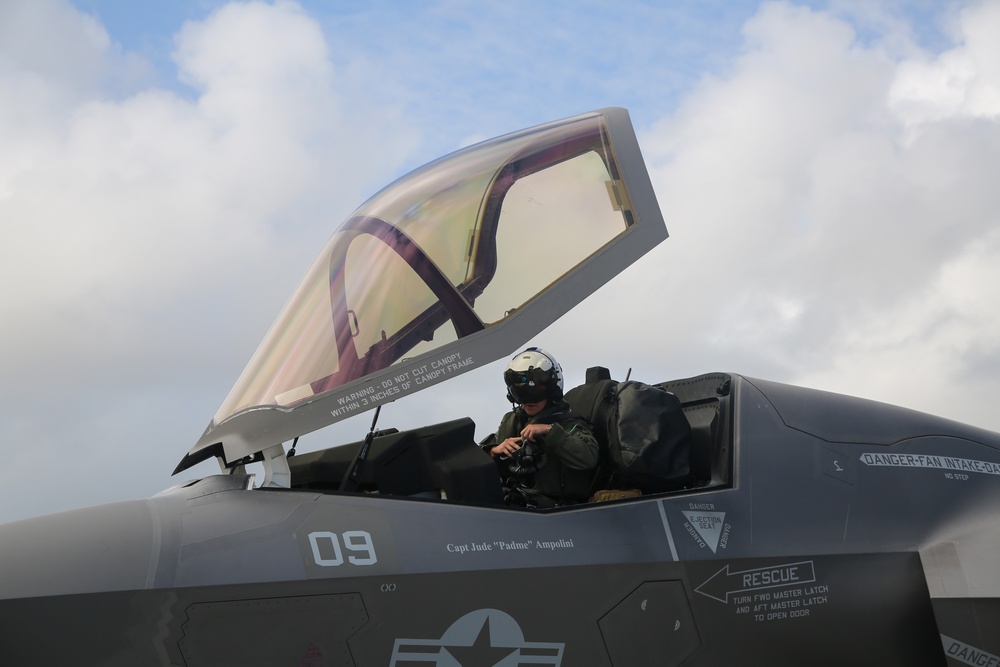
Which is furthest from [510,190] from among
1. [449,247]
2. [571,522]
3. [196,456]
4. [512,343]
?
[196,456]

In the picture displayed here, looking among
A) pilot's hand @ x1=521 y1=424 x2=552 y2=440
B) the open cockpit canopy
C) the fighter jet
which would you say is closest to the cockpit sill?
the fighter jet

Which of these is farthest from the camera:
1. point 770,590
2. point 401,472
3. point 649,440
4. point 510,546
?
point 649,440

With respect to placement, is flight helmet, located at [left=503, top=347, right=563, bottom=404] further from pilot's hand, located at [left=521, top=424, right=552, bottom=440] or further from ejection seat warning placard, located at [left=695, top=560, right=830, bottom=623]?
ejection seat warning placard, located at [left=695, top=560, right=830, bottom=623]

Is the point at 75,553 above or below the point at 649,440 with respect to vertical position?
below

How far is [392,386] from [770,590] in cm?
228

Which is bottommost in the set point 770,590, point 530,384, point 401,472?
point 770,590

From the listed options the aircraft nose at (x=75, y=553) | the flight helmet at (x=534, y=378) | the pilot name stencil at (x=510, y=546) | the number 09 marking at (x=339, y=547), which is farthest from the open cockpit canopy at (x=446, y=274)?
the flight helmet at (x=534, y=378)

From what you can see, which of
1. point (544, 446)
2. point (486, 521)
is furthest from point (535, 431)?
point (486, 521)

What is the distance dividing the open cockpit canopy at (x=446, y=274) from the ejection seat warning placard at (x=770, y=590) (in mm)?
1638

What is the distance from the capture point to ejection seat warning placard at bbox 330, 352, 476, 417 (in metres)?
4.19

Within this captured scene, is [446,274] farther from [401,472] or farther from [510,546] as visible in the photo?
[510,546]

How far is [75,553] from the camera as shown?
3.63m

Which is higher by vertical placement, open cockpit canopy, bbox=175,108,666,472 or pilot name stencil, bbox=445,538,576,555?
open cockpit canopy, bbox=175,108,666,472

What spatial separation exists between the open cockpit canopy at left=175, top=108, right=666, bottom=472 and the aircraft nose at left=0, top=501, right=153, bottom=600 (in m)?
0.66
